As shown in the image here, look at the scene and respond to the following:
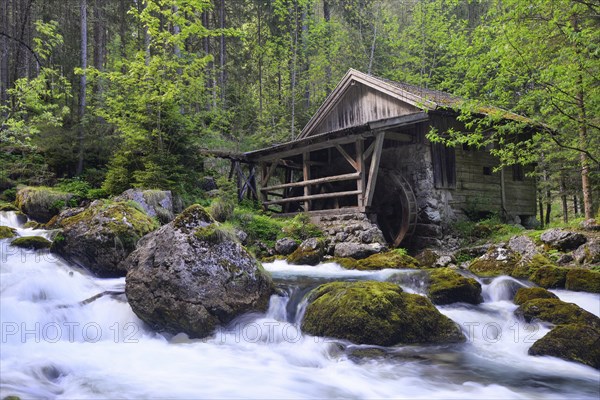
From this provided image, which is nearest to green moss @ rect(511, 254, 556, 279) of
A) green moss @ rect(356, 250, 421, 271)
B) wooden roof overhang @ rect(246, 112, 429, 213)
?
green moss @ rect(356, 250, 421, 271)

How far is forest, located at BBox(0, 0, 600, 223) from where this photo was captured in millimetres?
6789

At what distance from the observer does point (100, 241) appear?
7387mm

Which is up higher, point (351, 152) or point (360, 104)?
point (360, 104)

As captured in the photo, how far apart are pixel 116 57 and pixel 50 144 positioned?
11272mm

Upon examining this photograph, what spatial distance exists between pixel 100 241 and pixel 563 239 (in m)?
9.61

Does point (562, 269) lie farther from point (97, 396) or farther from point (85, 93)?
point (85, 93)

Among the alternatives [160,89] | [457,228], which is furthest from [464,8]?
[160,89]

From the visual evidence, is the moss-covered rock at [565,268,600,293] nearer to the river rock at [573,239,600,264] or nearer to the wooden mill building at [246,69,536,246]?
the river rock at [573,239,600,264]

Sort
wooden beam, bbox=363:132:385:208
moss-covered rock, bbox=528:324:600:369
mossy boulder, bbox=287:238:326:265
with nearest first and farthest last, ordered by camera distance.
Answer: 1. moss-covered rock, bbox=528:324:600:369
2. mossy boulder, bbox=287:238:326:265
3. wooden beam, bbox=363:132:385:208

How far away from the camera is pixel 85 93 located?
15.7 meters

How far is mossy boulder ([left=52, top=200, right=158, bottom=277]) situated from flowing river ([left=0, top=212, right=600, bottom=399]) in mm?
607

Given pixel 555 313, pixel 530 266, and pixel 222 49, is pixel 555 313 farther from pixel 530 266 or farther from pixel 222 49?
pixel 222 49

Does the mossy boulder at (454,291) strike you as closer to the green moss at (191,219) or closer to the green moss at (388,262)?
the green moss at (388,262)

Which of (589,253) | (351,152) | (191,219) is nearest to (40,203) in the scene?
(191,219)
